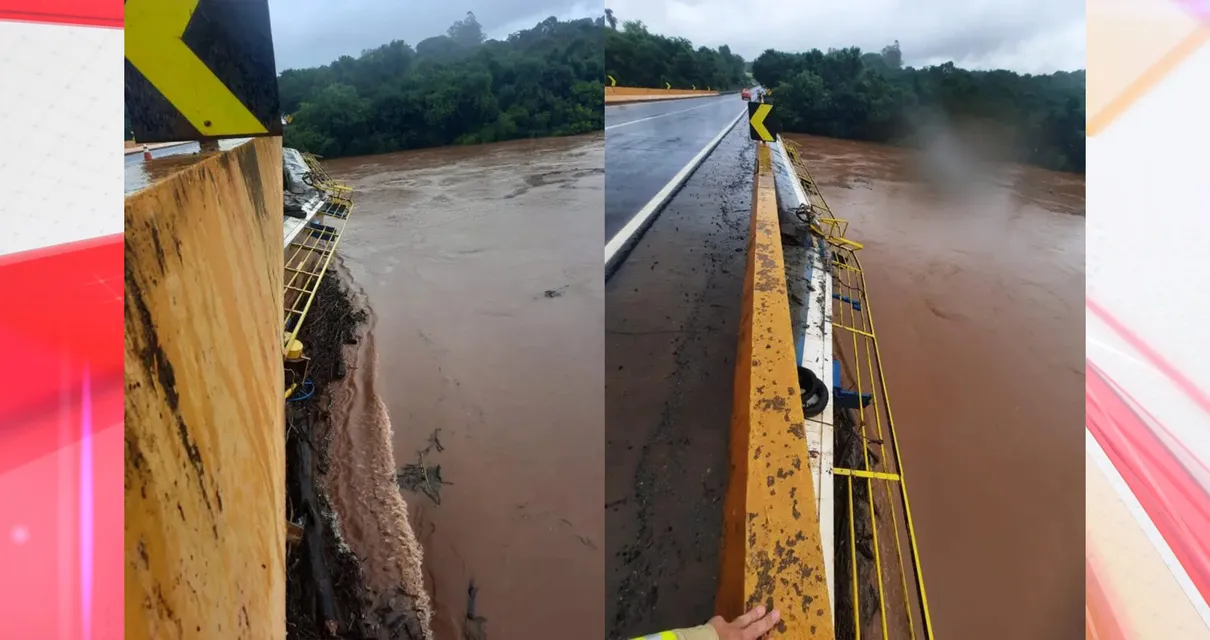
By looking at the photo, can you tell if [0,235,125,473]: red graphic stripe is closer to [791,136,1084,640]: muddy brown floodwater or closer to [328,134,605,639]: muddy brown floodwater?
[328,134,605,639]: muddy brown floodwater

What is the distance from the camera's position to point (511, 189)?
14.1 m

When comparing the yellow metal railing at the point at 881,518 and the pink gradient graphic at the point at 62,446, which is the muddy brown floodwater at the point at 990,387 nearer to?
the yellow metal railing at the point at 881,518

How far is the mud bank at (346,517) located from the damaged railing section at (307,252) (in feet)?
0.96

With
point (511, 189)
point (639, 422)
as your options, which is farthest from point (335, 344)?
point (511, 189)

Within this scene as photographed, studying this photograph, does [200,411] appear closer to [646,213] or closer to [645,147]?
[646,213]

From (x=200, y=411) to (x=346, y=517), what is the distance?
2940 millimetres

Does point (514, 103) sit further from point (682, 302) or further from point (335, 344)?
point (682, 302)

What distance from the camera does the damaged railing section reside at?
4355mm

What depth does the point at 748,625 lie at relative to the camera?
1387mm

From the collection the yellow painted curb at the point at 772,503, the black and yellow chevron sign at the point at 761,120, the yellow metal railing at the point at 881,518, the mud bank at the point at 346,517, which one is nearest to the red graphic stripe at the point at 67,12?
the yellow painted curb at the point at 772,503

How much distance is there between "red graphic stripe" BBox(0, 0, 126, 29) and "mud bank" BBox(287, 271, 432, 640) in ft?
8.28

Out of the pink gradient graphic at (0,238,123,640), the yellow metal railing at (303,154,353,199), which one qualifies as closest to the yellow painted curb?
the pink gradient graphic at (0,238,123,640)

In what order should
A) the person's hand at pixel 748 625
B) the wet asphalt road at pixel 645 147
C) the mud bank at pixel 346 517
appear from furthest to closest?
the wet asphalt road at pixel 645 147, the mud bank at pixel 346 517, the person's hand at pixel 748 625

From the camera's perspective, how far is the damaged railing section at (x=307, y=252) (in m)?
4.36
